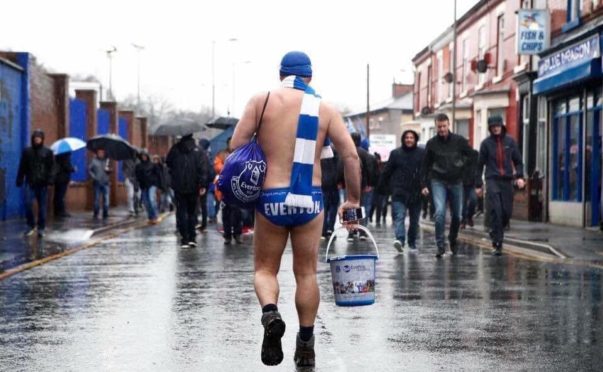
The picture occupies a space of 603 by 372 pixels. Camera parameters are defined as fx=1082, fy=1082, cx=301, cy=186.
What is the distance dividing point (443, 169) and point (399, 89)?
79411 mm

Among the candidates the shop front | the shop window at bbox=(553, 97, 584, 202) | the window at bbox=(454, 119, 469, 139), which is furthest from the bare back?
the window at bbox=(454, 119, 469, 139)

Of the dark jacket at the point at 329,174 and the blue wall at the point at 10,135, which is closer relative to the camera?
the dark jacket at the point at 329,174

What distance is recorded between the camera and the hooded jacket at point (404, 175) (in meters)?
15.4

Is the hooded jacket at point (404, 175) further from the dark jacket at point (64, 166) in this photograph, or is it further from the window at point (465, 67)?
the window at point (465, 67)

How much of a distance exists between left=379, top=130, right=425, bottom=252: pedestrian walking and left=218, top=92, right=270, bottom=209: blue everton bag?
367 inches

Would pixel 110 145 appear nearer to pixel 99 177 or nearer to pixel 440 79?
pixel 99 177

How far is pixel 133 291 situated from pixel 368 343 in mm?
3662

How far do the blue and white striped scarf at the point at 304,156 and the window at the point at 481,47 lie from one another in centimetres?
2986

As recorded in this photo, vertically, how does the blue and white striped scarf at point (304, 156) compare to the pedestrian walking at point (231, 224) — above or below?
above

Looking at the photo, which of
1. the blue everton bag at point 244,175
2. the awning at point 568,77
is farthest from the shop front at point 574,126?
the blue everton bag at point 244,175

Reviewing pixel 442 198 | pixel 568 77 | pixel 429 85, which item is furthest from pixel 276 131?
pixel 429 85

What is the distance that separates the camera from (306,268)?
249 inches

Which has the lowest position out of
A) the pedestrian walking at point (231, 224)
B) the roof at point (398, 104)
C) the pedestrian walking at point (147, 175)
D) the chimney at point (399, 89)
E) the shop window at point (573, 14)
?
the pedestrian walking at point (231, 224)

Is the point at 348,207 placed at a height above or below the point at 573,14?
below
